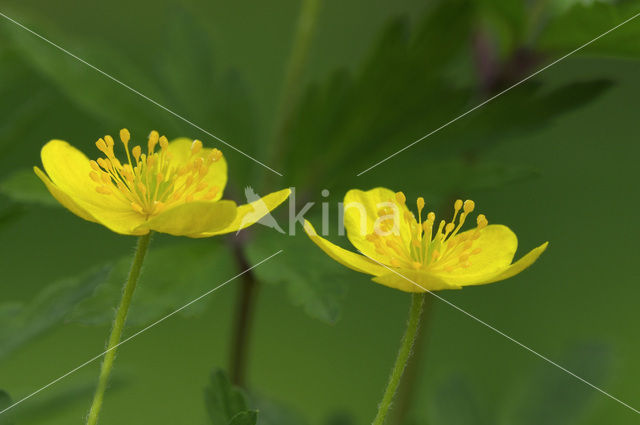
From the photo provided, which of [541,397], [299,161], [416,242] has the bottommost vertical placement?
[541,397]

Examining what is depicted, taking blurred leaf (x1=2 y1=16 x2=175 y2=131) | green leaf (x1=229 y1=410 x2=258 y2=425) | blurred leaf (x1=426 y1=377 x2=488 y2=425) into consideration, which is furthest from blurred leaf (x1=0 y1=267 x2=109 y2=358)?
blurred leaf (x1=426 y1=377 x2=488 y2=425)

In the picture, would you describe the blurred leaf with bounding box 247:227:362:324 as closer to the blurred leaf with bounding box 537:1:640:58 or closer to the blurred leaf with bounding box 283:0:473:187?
the blurred leaf with bounding box 283:0:473:187

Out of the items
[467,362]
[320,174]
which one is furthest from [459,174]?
[467,362]

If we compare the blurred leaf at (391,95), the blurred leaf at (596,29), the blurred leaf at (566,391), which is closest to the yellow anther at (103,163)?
the blurred leaf at (391,95)

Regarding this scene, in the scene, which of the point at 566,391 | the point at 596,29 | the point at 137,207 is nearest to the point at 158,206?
the point at 137,207

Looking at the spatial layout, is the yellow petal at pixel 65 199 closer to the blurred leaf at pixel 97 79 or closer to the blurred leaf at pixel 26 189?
the blurred leaf at pixel 26 189

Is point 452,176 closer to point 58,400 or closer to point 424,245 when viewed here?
point 424,245
